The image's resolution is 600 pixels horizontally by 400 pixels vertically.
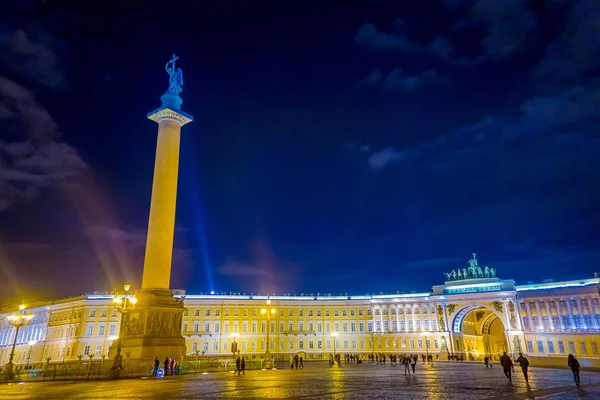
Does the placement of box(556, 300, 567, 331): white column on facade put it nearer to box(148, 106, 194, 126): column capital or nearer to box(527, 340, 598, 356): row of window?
box(527, 340, 598, 356): row of window

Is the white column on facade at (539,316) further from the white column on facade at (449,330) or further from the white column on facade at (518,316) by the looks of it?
the white column on facade at (449,330)

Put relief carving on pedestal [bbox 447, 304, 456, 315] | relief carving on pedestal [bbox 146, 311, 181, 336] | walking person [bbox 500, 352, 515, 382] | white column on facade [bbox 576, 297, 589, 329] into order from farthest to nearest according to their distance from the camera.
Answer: relief carving on pedestal [bbox 447, 304, 456, 315]
white column on facade [bbox 576, 297, 589, 329]
relief carving on pedestal [bbox 146, 311, 181, 336]
walking person [bbox 500, 352, 515, 382]

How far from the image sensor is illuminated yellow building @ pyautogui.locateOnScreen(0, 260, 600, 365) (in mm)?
84688

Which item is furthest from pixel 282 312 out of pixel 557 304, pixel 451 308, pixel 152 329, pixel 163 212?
pixel 152 329

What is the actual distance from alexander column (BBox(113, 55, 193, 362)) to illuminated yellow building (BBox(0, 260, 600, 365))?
4790 centimetres

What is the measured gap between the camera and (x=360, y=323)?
10369 centimetres

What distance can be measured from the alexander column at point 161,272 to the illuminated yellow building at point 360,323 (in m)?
47.9

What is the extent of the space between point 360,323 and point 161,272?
75.6 meters

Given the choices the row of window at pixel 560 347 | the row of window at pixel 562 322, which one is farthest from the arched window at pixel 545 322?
the row of window at pixel 560 347

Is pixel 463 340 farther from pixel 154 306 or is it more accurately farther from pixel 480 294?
pixel 154 306

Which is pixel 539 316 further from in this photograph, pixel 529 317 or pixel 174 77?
pixel 174 77

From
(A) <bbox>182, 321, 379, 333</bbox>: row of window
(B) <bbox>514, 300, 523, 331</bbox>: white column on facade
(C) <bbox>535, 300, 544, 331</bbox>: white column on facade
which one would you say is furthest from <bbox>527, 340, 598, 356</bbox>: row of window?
(A) <bbox>182, 321, 379, 333</bbox>: row of window

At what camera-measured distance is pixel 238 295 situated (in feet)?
327

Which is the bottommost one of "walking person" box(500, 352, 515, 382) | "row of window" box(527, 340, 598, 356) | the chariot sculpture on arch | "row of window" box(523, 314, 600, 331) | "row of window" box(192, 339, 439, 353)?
"walking person" box(500, 352, 515, 382)
